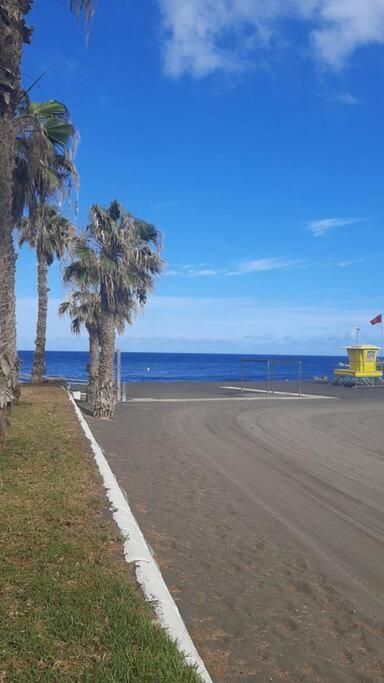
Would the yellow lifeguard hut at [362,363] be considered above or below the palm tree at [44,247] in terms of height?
below

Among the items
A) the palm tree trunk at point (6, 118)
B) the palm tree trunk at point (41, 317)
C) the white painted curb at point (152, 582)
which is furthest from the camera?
the palm tree trunk at point (41, 317)

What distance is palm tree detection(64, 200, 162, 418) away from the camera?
62.2ft

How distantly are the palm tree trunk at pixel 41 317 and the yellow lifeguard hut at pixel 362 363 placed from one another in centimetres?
2287

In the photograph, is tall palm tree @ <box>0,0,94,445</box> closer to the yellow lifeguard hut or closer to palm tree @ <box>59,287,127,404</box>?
palm tree @ <box>59,287,127,404</box>

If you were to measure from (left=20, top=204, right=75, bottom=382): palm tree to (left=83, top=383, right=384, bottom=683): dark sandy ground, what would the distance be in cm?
1306

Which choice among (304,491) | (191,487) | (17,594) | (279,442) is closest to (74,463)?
(191,487)

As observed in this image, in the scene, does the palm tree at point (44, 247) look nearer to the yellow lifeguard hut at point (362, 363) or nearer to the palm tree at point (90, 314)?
the palm tree at point (90, 314)

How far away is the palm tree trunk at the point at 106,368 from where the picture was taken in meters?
18.4

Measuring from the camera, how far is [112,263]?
19.2m

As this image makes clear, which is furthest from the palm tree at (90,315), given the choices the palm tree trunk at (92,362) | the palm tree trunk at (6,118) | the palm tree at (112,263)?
the palm tree trunk at (6,118)

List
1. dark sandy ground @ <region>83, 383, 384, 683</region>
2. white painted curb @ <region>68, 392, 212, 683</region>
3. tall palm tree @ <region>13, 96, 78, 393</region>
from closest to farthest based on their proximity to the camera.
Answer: white painted curb @ <region>68, 392, 212, 683</region> < dark sandy ground @ <region>83, 383, 384, 683</region> < tall palm tree @ <region>13, 96, 78, 393</region>

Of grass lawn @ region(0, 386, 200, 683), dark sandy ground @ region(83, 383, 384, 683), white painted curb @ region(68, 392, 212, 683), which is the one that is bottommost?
dark sandy ground @ region(83, 383, 384, 683)

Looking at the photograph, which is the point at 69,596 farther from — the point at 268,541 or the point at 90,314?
the point at 90,314

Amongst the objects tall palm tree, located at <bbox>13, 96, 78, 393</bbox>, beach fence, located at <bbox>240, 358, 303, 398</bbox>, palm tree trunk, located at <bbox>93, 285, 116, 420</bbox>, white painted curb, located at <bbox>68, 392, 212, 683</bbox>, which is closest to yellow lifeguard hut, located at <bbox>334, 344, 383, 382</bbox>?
beach fence, located at <bbox>240, 358, 303, 398</bbox>
